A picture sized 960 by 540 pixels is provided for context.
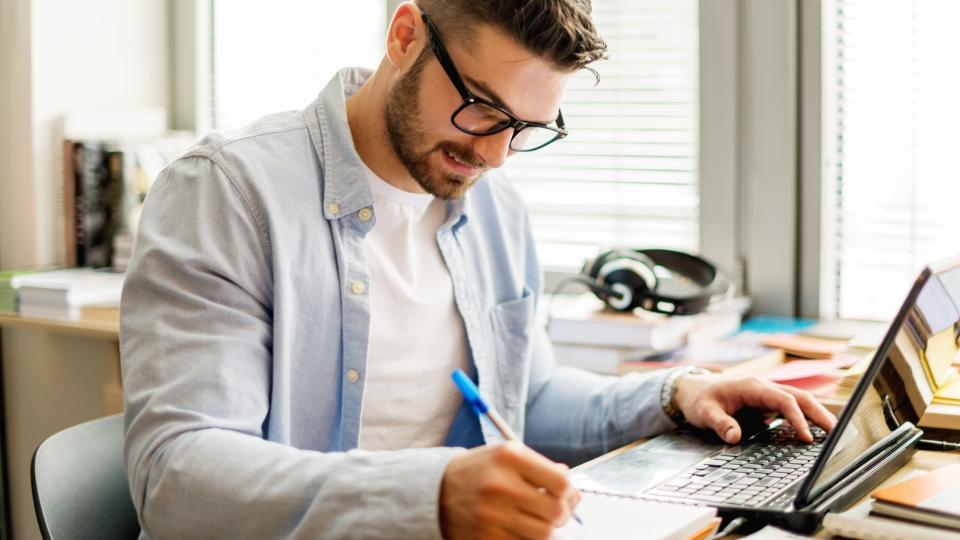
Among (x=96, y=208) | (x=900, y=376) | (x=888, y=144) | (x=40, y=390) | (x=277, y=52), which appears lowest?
(x=40, y=390)

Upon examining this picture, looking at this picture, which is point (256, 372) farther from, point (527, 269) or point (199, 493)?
point (527, 269)

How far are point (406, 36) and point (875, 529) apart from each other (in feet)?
2.57

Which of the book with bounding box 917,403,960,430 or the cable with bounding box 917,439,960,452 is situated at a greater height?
the book with bounding box 917,403,960,430

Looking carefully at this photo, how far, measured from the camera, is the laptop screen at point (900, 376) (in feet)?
3.59

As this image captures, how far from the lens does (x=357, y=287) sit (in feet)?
4.72

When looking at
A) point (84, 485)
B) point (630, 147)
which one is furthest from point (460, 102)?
point (630, 147)

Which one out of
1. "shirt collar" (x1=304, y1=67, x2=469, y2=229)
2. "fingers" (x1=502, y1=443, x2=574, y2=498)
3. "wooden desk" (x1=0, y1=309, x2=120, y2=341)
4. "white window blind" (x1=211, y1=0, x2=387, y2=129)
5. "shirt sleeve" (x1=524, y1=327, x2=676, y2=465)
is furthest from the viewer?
"white window blind" (x1=211, y1=0, x2=387, y2=129)

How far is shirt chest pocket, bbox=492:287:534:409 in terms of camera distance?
1.67 meters

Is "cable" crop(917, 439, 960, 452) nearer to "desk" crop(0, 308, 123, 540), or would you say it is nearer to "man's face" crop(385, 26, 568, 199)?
"man's face" crop(385, 26, 568, 199)

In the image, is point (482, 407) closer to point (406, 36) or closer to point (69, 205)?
point (406, 36)

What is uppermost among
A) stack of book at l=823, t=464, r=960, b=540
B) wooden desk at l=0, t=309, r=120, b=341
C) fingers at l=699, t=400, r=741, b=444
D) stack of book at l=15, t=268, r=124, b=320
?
stack of book at l=15, t=268, r=124, b=320

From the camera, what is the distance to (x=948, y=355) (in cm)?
140

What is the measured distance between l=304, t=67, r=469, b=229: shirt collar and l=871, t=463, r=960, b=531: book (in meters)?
0.70

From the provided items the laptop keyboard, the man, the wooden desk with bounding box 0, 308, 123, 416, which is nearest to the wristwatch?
the man
